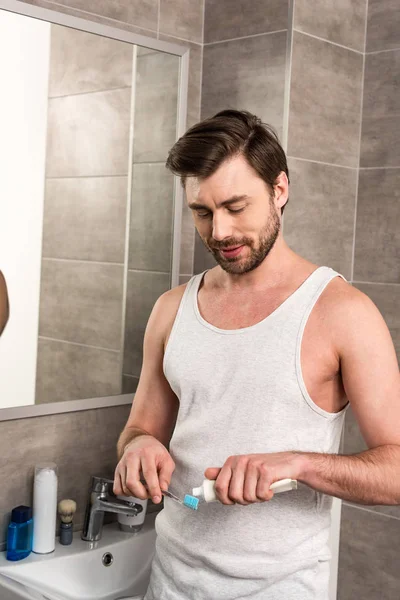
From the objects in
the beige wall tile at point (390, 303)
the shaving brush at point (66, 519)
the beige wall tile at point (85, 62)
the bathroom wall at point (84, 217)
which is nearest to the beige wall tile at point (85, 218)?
the bathroom wall at point (84, 217)

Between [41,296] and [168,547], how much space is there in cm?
67

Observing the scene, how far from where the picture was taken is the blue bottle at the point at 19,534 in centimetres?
168

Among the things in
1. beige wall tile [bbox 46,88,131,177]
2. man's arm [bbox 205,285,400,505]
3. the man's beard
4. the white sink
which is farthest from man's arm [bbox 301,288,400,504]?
beige wall tile [bbox 46,88,131,177]

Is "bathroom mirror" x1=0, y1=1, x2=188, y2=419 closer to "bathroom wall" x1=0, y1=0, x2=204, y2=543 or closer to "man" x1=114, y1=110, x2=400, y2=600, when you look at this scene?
"bathroom wall" x1=0, y1=0, x2=204, y2=543

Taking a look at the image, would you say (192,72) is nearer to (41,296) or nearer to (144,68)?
(144,68)

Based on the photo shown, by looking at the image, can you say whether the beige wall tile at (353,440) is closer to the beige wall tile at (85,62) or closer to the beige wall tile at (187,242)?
the beige wall tile at (187,242)

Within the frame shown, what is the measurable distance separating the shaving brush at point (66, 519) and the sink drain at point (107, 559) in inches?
3.5

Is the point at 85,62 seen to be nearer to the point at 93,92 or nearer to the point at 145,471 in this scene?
the point at 93,92

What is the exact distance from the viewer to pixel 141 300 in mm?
1985

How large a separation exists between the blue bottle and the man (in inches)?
15.6

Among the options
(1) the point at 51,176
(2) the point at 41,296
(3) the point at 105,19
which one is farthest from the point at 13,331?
(3) the point at 105,19

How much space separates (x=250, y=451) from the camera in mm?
1311

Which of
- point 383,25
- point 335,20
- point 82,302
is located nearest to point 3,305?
point 82,302

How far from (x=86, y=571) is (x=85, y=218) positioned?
2.70 ft
